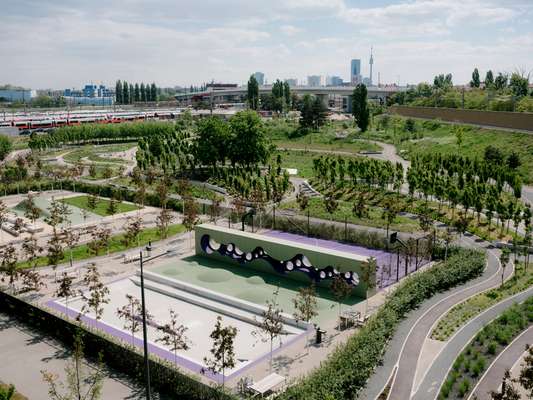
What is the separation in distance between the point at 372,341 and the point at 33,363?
1486cm

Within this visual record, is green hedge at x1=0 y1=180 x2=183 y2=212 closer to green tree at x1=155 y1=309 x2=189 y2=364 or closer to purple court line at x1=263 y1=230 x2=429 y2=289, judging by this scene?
purple court line at x1=263 y1=230 x2=429 y2=289

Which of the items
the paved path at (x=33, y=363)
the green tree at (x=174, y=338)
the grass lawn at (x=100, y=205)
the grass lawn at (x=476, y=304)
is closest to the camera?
the paved path at (x=33, y=363)

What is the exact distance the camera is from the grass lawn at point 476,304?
25.1 m

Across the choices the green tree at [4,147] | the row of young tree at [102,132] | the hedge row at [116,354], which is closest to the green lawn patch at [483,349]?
the hedge row at [116,354]

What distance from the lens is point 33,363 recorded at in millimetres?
23219

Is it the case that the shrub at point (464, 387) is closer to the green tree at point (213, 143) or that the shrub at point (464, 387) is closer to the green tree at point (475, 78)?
the green tree at point (213, 143)

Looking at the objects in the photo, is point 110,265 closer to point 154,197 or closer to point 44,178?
point 154,197

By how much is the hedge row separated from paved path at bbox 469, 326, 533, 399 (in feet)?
31.7

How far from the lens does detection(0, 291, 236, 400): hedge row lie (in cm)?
1936

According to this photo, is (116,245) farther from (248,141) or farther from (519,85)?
(519,85)

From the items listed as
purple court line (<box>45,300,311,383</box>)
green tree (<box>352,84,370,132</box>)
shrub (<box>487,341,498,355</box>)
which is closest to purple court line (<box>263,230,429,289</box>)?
shrub (<box>487,341,498,355</box>)

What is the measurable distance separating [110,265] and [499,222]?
103 feet

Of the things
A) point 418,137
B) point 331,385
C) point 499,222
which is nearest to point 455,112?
point 418,137

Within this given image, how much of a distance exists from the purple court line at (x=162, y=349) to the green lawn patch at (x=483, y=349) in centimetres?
741
